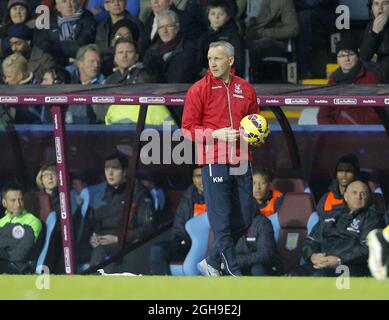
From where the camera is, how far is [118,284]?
9344 millimetres

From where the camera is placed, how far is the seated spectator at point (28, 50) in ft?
43.2

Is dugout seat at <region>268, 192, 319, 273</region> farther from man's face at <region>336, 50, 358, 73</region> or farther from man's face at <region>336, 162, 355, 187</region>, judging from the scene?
man's face at <region>336, 50, 358, 73</region>

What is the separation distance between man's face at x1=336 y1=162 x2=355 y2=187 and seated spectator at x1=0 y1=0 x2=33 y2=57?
14.3ft

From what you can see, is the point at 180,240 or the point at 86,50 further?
the point at 86,50

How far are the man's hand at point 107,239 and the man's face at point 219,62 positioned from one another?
224 cm

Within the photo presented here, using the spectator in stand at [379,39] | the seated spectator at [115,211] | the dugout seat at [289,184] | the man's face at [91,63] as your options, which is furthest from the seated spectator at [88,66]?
the spectator in stand at [379,39]

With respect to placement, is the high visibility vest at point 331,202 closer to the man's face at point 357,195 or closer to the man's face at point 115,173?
the man's face at point 357,195

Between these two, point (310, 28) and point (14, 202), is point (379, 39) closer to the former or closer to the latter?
point (310, 28)

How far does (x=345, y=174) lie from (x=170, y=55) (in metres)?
2.36

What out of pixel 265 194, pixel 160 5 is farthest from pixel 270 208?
pixel 160 5

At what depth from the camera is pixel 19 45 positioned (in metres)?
13.7

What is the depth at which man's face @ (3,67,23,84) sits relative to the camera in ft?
42.1

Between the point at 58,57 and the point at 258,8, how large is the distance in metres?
1.98
